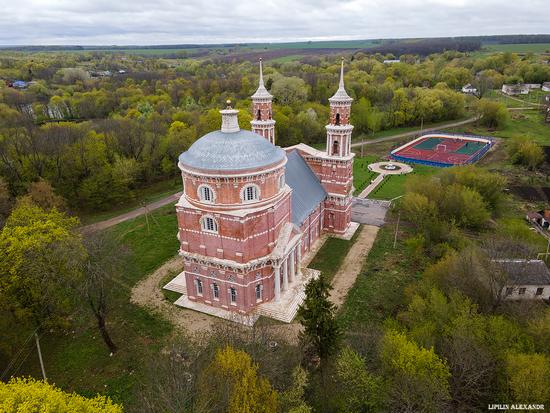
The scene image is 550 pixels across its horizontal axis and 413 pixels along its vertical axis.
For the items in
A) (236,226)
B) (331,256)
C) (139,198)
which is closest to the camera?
(236,226)

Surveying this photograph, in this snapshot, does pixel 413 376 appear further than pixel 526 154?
No

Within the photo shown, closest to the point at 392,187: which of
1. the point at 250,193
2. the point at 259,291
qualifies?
the point at 259,291

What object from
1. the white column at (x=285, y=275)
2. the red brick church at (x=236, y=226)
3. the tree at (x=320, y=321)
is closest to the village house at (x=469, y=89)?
the red brick church at (x=236, y=226)

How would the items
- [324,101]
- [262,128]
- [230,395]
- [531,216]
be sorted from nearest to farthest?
[230,395] → [262,128] → [531,216] → [324,101]

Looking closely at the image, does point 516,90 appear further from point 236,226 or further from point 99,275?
point 99,275

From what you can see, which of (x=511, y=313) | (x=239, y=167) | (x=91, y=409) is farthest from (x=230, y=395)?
(x=511, y=313)

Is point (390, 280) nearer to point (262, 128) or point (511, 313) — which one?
point (511, 313)

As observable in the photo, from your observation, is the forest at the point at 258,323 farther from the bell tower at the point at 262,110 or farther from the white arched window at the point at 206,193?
the bell tower at the point at 262,110
